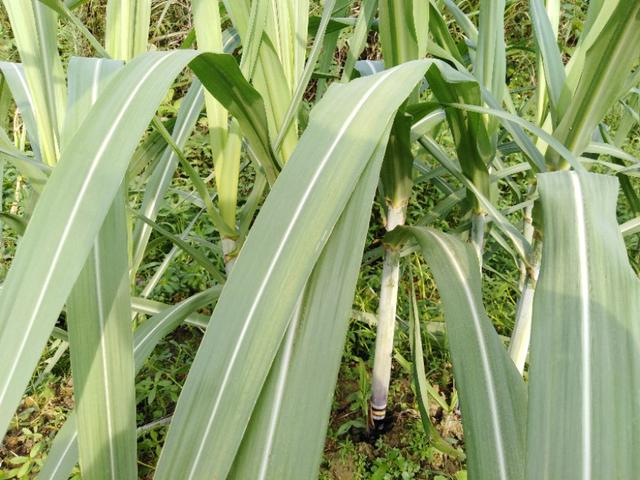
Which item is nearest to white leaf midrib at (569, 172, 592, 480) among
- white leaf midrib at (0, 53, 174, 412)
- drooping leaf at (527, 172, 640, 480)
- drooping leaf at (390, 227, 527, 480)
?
drooping leaf at (527, 172, 640, 480)

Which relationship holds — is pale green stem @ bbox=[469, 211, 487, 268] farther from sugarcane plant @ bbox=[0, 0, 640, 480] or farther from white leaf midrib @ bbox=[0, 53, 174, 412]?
white leaf midrib @ bbox=[0, 53, 174, 412]

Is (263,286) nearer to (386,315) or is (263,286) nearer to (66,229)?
(66,229)

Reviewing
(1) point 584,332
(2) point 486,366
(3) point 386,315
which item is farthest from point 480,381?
(3) point 386,315

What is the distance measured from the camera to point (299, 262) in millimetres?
364

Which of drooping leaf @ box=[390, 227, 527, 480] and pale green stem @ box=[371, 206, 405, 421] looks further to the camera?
pale green stem @ box=[371, 206, 405, 421]

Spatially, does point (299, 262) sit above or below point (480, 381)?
above

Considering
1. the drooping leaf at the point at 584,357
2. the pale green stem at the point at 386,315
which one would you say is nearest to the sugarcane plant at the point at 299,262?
the drooping leaf at the point at 584,357

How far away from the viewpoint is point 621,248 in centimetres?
34

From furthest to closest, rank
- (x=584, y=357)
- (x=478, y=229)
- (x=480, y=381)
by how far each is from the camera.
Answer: (x=478, y=229) → (x=480, y=381) → (x=584, y=357)

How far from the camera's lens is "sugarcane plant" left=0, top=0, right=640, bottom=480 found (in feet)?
1.03

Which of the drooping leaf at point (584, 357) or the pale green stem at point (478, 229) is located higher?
the drooping leaf at point (584, 357)

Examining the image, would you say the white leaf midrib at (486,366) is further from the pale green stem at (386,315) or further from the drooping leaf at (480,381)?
the pale green stem at (386,315)

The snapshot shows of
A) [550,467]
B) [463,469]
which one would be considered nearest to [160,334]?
[550,467]

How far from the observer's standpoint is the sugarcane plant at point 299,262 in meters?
0.31
